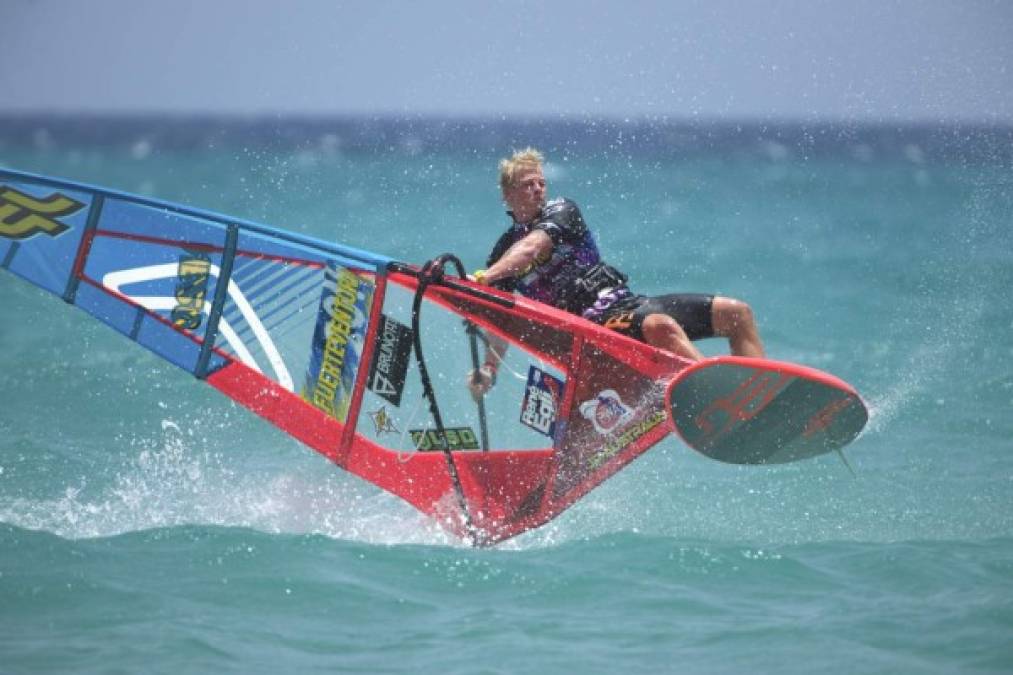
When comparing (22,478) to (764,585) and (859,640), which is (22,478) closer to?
(764,585)

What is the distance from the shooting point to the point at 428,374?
255 inches

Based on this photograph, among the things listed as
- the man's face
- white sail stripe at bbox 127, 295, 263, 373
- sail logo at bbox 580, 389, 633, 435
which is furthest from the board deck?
white sail stripe at bbox 127, 295, 263, 373

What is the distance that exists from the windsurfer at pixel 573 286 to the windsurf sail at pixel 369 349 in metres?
0.17

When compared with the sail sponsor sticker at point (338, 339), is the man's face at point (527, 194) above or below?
above

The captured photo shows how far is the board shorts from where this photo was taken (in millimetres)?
6410

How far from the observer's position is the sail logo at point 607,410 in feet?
20.9

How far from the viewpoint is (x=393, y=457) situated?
6664 millimetres

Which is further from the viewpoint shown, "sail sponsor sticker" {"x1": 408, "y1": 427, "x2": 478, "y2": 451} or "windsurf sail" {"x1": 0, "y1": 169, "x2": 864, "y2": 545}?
"sail sponsor sticker" {"x1": 408, "y1": 427, "x2": 478, "y2": 451}

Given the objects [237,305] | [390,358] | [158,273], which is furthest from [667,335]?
[158,273]

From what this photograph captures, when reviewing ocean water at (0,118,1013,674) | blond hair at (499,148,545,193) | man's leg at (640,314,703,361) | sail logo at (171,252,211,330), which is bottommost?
ocean water at (0,118,1013,674)

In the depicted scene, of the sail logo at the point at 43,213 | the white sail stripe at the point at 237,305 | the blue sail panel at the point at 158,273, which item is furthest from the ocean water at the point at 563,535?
the sail logo at the point at 43,213

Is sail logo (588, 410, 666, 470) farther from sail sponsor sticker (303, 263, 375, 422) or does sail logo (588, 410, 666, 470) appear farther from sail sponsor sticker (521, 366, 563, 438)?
sail sponsor sticker (303, 263, 375, 422)

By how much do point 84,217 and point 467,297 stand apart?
2.05 m

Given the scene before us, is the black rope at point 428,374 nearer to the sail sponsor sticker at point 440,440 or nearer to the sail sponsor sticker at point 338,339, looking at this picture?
the sail sponsor sticker at point 440,440
